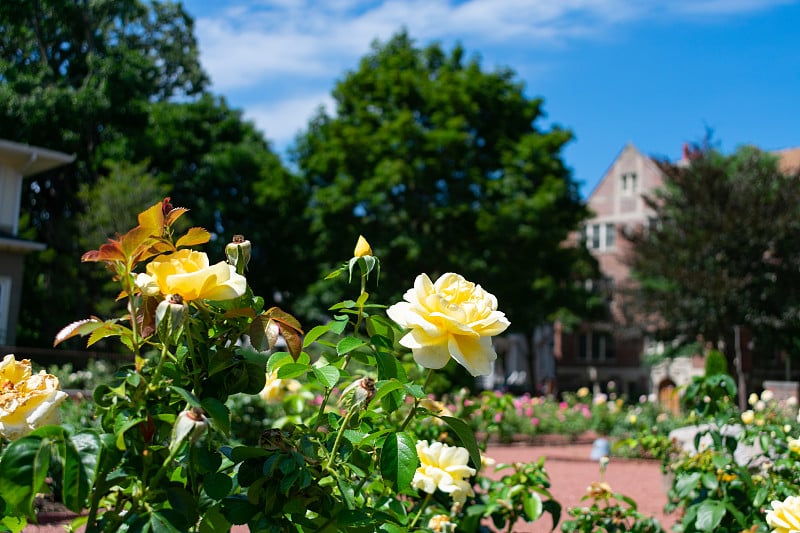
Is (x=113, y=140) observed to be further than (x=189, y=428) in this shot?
Yes

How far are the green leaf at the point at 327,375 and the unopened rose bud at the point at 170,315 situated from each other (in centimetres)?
36

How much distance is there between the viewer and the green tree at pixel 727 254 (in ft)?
80.1

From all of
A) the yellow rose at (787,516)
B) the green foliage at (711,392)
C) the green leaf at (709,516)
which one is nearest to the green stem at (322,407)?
the yellow rose at (787,516)

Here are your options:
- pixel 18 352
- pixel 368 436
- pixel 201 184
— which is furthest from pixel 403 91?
pixel 368 436

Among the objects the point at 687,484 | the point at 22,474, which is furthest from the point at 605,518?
the point at 22,474

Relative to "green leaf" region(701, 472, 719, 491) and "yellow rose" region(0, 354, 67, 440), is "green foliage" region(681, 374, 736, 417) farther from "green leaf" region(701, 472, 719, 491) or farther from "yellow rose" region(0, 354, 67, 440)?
"yellow rose" region(0, 354, 67, 440)

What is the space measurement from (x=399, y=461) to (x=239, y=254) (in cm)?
57

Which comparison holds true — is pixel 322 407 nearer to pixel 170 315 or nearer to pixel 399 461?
pixel 399 461

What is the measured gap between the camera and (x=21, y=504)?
50.3 inches

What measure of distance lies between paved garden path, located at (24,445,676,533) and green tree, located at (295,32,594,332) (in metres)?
9.69

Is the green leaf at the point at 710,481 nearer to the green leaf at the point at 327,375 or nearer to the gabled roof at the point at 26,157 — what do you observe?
the green leaf at the point at 327,375

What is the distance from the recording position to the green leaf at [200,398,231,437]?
142 centimetres

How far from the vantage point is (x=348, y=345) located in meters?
1.71

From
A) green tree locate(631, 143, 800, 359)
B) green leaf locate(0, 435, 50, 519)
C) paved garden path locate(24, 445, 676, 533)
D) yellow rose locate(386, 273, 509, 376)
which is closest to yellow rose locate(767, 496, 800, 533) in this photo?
yellow rose locate(386, 273, 509, 376)
